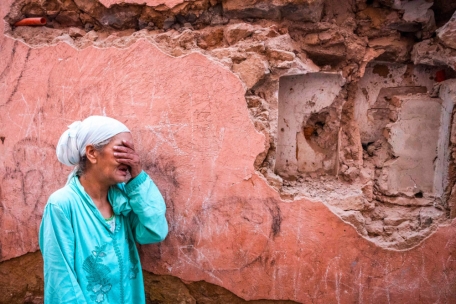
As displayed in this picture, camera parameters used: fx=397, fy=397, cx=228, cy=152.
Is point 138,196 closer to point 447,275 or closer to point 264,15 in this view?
point 264,15

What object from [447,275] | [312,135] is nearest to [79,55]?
[312,135]

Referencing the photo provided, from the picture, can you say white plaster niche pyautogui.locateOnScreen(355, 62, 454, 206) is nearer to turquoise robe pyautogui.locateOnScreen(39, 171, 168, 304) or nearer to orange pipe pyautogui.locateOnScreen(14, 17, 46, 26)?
turquoise robe pyautogui.locateOnScreen(39, 171, 168, 304)

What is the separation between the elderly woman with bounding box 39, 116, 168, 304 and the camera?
1.90 meters

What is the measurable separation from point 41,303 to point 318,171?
215 cm

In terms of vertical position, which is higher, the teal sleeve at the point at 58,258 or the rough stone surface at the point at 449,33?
the rough stone surface at the point at 449,33

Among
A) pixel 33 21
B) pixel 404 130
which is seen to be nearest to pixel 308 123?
pixel 404 130

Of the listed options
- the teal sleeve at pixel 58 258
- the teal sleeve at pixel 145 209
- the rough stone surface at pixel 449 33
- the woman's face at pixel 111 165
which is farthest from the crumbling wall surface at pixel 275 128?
the teal sleeve at pixel 58 258

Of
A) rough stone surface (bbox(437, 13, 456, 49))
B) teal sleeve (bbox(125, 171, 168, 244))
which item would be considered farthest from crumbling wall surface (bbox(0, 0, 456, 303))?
teal sleeve (bbox(125, 171, 168, 244))

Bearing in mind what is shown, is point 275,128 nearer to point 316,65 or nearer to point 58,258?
point 316,65

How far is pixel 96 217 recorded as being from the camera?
2051 millimetres

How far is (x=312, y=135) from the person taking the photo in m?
2.55

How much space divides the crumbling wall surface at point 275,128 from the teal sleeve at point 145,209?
0.22m

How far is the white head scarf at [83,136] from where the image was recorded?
2.00 metres

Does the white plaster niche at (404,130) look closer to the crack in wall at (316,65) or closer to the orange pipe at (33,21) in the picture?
the crack in wall at (316,65)
